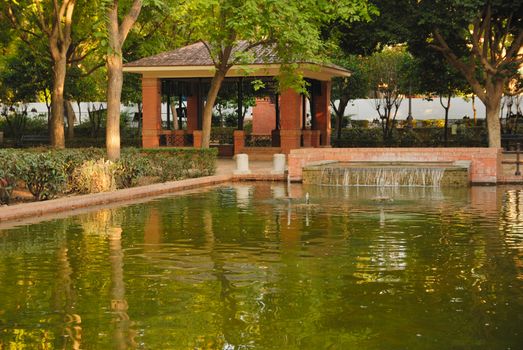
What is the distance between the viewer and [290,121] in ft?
142

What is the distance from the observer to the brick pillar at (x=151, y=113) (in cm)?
4531

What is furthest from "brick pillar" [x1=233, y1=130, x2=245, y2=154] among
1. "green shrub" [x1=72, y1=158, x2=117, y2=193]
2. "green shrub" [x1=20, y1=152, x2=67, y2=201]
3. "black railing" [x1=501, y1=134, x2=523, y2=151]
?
"green shrub" [x1=20, y1=152, x2=67, y2=201]

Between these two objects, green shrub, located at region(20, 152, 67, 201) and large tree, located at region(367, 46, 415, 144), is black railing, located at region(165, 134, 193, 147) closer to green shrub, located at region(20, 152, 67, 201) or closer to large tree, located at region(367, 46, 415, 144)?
large tree, located at region(367, 46, 415, 144)

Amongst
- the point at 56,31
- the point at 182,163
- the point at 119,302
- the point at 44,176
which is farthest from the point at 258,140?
the point at 119,302

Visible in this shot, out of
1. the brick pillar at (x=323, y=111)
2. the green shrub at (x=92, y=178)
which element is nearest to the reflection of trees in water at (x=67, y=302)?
the green shrub at (x=92, y=178)

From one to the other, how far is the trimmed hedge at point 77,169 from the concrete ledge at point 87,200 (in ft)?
3.09

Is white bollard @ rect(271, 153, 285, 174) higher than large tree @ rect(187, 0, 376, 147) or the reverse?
the reverse

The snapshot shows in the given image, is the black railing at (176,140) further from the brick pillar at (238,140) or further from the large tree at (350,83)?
the large tree at (350,83)

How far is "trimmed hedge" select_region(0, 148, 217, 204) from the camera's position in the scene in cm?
2092

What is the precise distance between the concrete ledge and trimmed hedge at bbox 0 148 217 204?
0.94 meters

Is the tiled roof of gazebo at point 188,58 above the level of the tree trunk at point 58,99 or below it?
above

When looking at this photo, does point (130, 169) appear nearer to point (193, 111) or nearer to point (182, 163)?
point (182, 163)

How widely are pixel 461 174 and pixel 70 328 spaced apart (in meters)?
20.5

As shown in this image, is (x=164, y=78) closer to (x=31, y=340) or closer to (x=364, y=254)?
(x=364, y=254)
